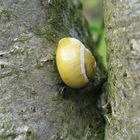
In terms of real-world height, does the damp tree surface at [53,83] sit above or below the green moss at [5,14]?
below

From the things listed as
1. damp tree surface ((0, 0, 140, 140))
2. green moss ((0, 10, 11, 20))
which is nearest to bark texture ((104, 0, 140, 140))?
damp tree surface ((0, 0, 140, 140))

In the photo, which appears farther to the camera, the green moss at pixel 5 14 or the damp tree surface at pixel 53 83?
the green moss at pixel 5 14

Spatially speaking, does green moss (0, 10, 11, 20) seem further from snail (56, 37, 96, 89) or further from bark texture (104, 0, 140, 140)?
bark texture (104, 0, 140, 140)

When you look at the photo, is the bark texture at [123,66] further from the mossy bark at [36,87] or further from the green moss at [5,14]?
the green moss at [5,14]

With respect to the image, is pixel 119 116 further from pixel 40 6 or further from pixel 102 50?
pixel 102 50

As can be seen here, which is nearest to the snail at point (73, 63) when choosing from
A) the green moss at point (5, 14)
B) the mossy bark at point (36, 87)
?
the mossy bark at point (36, 87)
